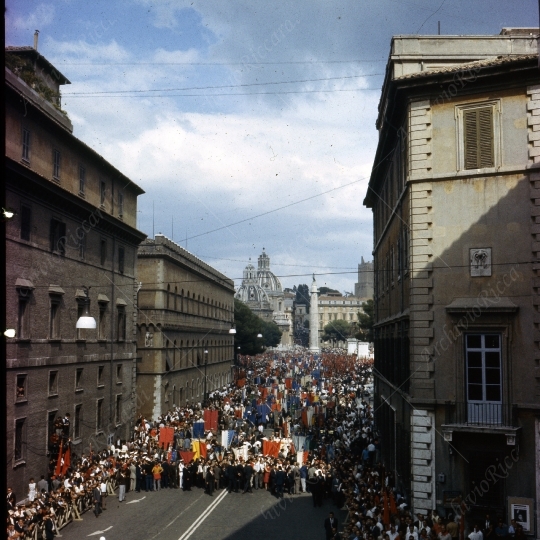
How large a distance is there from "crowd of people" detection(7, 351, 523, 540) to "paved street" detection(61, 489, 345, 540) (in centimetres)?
60

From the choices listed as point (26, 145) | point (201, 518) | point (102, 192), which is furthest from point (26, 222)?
point (201, 518)

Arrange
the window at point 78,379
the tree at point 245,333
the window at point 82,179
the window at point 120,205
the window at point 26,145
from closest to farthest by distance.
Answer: the window at point 26,145 < the window at point 78,379 < the window at point 82,179 < the window at point 120,205 < the tree at point 245,333

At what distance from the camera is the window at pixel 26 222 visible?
26.8 metres

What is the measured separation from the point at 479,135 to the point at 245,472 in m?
17.2

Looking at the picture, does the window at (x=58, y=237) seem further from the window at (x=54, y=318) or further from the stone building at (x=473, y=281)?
the stone building at (x=473, y=281)

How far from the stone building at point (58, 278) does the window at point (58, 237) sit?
0.16ft

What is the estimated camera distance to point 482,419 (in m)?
19.8

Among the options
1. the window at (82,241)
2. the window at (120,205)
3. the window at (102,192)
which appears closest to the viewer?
the window at (82,241)

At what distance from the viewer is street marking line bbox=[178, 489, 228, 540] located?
2184cm

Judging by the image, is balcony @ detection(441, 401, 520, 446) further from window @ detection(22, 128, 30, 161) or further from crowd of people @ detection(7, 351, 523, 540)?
window @ detection(22, 128, 30, 161)

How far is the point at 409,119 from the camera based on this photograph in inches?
845

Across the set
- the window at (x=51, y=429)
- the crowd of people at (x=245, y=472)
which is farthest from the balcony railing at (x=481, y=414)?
the window at (x=51, y=429)

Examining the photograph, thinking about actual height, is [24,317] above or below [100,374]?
above

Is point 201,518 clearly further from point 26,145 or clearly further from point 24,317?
point 26,145
